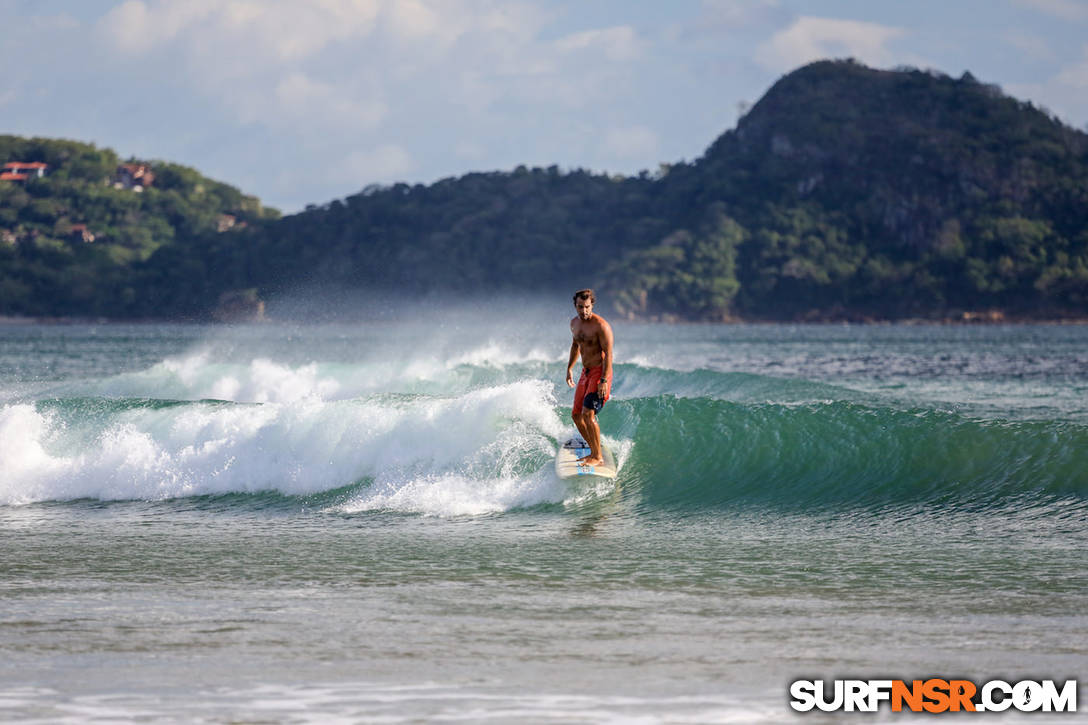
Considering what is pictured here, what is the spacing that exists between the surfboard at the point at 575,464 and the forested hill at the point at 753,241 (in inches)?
6235

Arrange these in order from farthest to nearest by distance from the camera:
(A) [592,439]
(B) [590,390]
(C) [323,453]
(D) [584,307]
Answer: (C) [323,453] < (A) [592,439] < (B) [590,390] < (D) [584,307]

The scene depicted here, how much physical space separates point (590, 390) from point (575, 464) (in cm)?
113

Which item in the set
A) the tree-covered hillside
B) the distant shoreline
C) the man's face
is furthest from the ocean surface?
the tree-covered hillside

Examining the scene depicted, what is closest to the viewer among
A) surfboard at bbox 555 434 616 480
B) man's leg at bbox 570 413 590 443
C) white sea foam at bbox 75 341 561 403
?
man's leg at bbox 570 413 590 443

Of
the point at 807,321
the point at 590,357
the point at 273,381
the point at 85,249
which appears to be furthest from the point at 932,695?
the point at 85,249

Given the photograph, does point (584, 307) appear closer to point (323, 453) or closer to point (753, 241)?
point (323, 453)

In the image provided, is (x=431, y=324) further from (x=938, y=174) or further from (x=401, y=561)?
(x=401, y=561)

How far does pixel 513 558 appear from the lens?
1068 cm

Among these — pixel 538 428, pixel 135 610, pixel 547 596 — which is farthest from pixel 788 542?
pixel 135 610

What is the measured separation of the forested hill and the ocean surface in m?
156

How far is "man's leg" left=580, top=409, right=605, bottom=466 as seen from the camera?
13.9 metres

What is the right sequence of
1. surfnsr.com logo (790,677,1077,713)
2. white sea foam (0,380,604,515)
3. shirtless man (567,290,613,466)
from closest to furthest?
surfnsr.com logo (790,677,1077,713)
shirtless man (567,290,613,466)
white sea foam (0,380,604,515)

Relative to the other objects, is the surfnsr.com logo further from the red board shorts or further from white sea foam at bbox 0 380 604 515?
white sea foam at bbox 0 380 604 515

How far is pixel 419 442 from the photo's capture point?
15539mm
